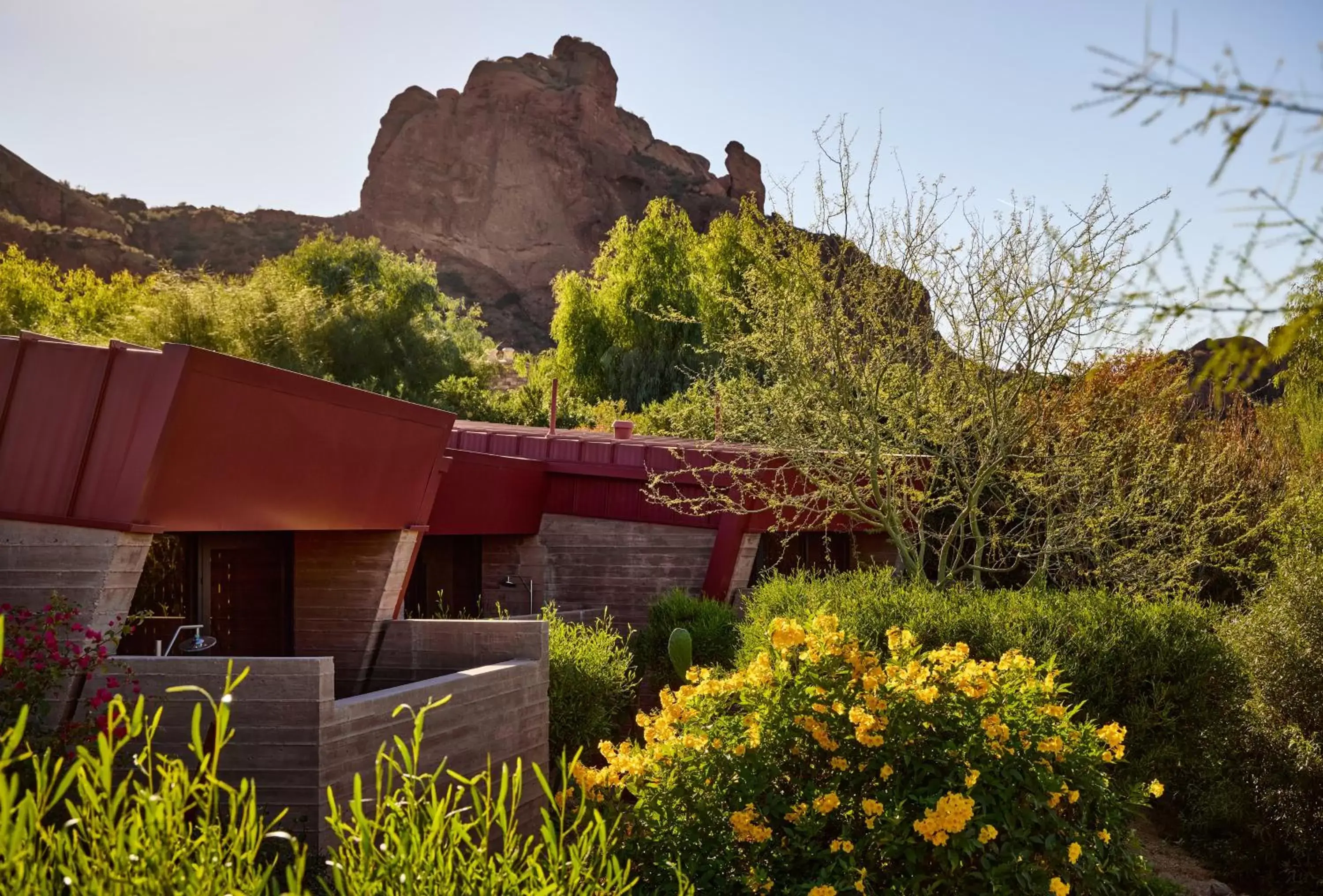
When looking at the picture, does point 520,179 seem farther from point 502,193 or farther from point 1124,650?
point 1124,650

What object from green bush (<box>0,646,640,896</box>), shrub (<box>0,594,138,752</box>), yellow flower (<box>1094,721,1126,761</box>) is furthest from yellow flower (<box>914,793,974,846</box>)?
shrub (<box>0,594,138,752</box>)

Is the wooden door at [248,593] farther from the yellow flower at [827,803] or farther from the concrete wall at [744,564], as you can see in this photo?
the yellow flower at [827,803]

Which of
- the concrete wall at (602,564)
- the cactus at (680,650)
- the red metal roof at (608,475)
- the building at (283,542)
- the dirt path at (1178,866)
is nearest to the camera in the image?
the building at (283,542)

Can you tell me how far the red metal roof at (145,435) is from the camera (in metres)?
8.34

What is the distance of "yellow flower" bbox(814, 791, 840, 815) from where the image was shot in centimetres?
556

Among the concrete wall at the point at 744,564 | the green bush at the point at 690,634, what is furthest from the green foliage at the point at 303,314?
the green bush at the point at 690,634

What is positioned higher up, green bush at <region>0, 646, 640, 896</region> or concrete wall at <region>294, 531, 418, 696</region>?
green bush at <region>0, 646, 640, 896</region>

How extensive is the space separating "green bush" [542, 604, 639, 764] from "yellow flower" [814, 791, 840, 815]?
476cm

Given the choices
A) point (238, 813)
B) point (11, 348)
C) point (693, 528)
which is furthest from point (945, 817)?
point (693, 528)

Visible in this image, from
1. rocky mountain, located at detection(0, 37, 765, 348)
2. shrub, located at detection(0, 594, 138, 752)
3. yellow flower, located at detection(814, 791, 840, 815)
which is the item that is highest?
rocky mountain, located at detection(0, 37, 765, 348)

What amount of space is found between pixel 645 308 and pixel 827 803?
35362 mm

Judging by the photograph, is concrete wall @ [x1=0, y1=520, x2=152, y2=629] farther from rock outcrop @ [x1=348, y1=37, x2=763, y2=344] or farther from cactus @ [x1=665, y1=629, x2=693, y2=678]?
rock outcrop @ [x1=348, y1=37, x2=763, y2=344]

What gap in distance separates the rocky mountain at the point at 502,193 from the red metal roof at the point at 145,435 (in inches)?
2301

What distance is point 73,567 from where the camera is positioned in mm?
8258
